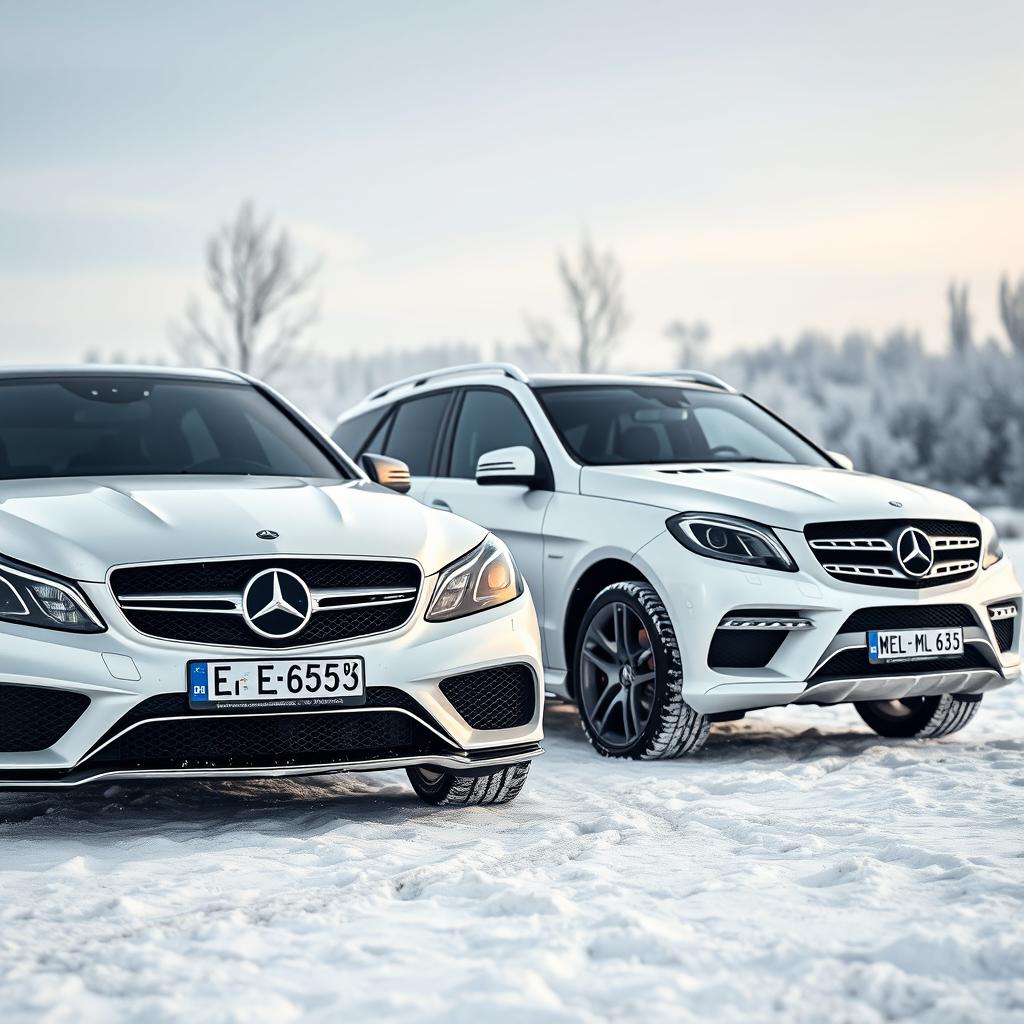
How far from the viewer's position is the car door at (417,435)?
329 inches

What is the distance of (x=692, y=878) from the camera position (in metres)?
4.28

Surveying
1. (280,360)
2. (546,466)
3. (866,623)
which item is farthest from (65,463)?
(280,360)

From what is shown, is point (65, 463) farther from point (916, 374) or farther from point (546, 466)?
point (916, 374)

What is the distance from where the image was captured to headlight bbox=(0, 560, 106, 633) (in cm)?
451

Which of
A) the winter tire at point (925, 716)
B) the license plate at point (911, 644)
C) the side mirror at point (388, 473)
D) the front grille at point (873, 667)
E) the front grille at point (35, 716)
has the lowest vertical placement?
the winter tire at point (925, 716)

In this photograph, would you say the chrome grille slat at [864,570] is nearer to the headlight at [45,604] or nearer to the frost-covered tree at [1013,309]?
the headlight at [45,604]

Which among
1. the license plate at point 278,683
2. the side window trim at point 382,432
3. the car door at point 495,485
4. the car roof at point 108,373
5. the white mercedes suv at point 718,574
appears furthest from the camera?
the side window trim at point 382,432

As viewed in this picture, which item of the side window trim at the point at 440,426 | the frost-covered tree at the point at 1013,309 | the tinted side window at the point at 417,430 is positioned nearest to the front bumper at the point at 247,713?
the side window trim at the point at 440,426

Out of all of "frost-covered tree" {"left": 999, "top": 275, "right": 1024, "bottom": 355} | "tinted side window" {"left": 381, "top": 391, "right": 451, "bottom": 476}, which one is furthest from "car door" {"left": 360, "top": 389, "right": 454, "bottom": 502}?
"frost-covered tree" {"left": 999, "top": 275, "right": 1024, "bottom": 355}

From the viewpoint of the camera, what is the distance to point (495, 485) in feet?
24.6

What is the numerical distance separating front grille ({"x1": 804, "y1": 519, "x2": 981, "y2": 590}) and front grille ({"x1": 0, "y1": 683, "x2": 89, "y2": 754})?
3.21m

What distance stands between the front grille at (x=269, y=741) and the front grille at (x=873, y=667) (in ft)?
6.70

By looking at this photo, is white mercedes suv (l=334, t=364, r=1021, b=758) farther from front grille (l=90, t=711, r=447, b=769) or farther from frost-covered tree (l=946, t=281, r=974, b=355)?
frost-covered tree (l=946, t=281, r=974, b=355)

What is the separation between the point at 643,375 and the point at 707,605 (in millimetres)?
2636
